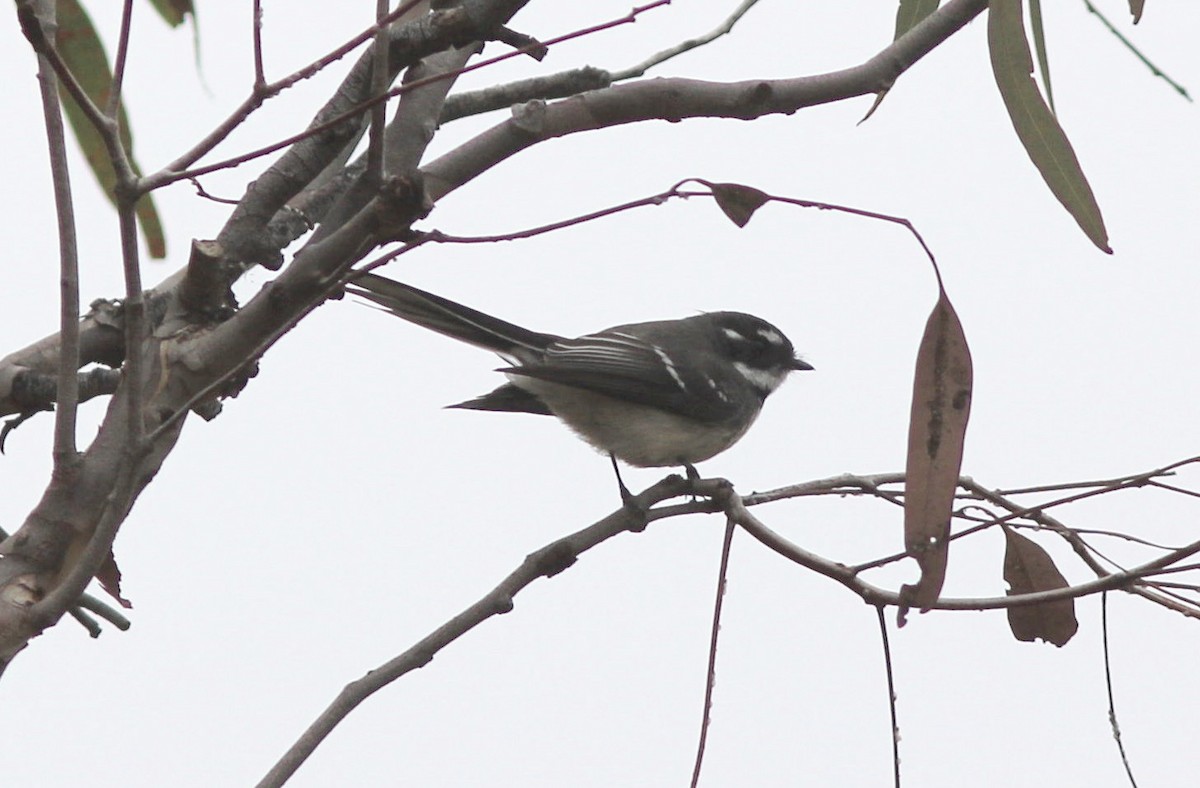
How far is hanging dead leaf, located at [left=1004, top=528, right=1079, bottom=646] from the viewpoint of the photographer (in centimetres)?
241

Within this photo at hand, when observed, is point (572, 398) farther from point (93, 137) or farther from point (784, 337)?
point (93, 137)

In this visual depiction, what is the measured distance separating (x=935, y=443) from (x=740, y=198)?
1.52ft

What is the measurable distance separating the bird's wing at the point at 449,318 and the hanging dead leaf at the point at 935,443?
1.25 m

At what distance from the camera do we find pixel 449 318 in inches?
137

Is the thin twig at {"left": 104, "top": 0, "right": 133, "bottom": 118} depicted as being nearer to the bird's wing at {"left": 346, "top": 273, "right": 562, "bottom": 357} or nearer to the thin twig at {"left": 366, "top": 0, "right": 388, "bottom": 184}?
the thin twig at {"left": 366, "top": 0, "right": 388, "bottom": 184}

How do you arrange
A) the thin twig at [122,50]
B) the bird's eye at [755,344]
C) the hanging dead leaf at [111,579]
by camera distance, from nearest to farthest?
the thin twig at [122,50] → the hanging dead leaf at [111,579] → the bird's eye at [755,344]

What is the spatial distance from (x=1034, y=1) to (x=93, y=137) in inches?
72.2

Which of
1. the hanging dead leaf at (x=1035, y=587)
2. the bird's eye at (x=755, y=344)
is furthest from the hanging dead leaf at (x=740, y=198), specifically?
the bird's eye at (x=755, y=344)

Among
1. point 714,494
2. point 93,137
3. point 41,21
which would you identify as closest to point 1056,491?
point 714,494

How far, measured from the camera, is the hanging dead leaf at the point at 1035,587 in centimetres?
241

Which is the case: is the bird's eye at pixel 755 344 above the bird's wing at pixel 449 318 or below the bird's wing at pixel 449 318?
above

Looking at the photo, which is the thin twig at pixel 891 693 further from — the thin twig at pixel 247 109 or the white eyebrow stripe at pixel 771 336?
the white eyebrow stripe at pixel 771 336

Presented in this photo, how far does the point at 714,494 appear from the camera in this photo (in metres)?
2.35

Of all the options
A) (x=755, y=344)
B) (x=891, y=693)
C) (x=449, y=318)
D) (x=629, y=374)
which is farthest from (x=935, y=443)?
(x=755, y=344)
